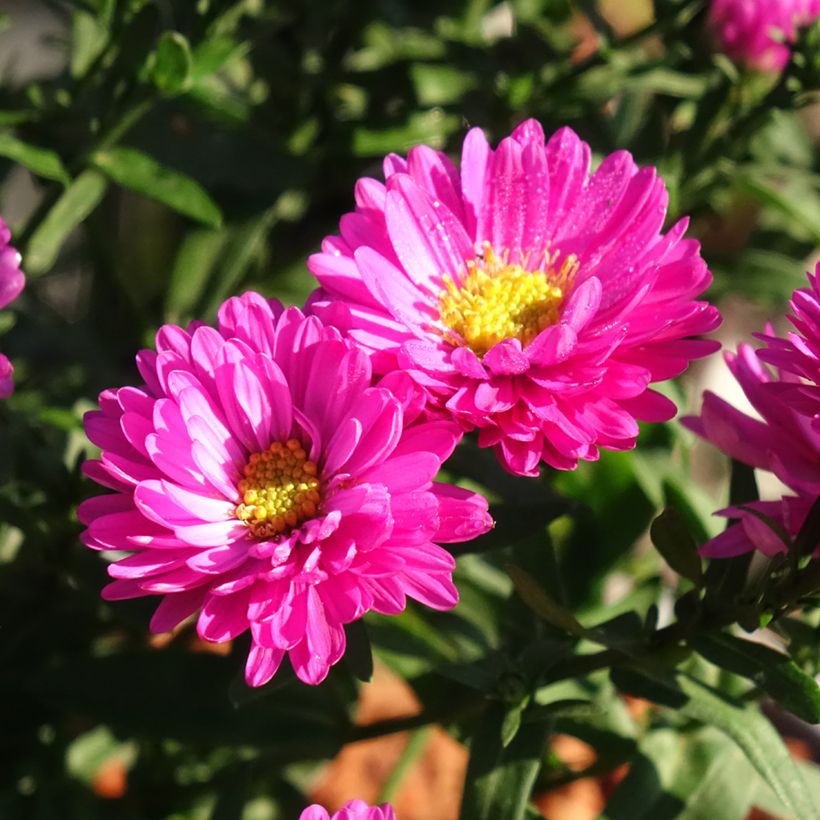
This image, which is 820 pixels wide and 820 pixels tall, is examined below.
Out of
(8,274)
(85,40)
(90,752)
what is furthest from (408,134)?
(90,752)

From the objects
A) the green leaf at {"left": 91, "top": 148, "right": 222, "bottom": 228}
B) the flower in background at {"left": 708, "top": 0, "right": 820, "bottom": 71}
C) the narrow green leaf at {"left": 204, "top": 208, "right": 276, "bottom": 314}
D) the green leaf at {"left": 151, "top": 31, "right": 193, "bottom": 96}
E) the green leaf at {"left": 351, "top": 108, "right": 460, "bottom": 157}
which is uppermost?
the flower in background at {"left": 708, "top": 0, "right": 820, "bottom": 71}

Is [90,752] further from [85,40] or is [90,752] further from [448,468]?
[85,40]

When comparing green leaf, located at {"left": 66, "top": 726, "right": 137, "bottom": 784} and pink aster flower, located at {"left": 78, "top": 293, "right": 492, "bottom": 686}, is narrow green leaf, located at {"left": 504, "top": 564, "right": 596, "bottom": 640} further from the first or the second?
green leaf, located at {"left": 66, "top": 726, "right": 137, "bottom": 784}

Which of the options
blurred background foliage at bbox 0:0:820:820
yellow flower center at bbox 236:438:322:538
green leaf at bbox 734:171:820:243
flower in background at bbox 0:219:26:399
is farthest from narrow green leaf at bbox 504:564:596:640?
green leaf at bbox 734:171:820:243

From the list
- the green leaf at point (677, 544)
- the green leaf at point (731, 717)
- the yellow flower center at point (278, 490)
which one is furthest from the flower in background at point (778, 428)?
the yellow flower center at point (278, 490)

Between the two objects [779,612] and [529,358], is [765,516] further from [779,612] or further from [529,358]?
[529,358]

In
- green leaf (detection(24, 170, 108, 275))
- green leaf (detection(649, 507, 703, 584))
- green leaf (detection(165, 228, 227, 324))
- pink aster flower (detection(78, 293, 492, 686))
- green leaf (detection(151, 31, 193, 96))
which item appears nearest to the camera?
pink aster flower (detection(78, 293, 492, 686))

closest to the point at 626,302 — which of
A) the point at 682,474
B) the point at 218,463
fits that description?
the point at 218,463
